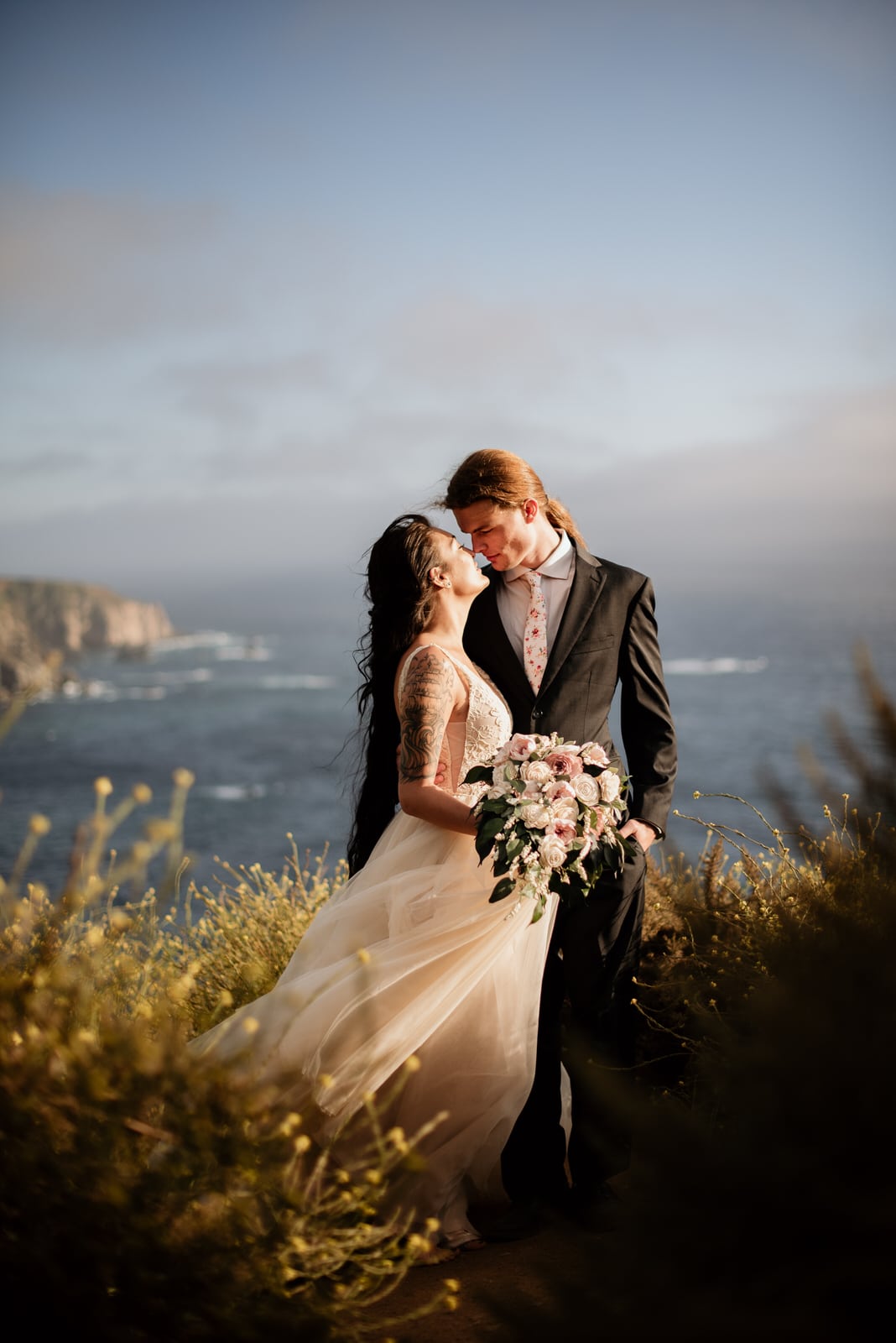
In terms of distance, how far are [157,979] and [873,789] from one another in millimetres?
3728

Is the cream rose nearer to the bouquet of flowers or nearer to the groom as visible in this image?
the bouquet of flowers

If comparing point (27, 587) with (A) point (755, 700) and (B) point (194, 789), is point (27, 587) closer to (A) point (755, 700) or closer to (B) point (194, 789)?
(B) point (194, 789)

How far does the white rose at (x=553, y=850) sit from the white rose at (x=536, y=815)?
0.16 feet

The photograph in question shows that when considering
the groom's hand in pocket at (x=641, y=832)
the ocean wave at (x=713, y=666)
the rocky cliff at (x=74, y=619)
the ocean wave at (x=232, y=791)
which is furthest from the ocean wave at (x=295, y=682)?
the groom's hand in pocket at (x=641, y=832)

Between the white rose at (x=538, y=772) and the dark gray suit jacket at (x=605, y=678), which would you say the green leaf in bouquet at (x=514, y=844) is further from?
the dark gray suit jacket at (x=605, y=678)

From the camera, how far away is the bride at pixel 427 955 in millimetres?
3299

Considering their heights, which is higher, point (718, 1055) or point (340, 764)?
Result: point (718, 1055)

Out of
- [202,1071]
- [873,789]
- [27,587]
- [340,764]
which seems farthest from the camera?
[27,587]

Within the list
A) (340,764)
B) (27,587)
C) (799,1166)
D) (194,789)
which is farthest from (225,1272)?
(27,587)

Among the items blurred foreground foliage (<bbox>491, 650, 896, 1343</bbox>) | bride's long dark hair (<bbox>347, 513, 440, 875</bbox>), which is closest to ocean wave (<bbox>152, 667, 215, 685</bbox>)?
bride's long dark hair (<bbox>347, 513, 440, 875</bbox>)

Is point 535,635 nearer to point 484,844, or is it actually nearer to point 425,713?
point 425,713

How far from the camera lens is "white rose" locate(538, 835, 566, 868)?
3211 mm

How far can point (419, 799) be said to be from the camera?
3.68m

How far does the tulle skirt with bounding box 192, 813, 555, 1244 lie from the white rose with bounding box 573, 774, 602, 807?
21.9 inches
